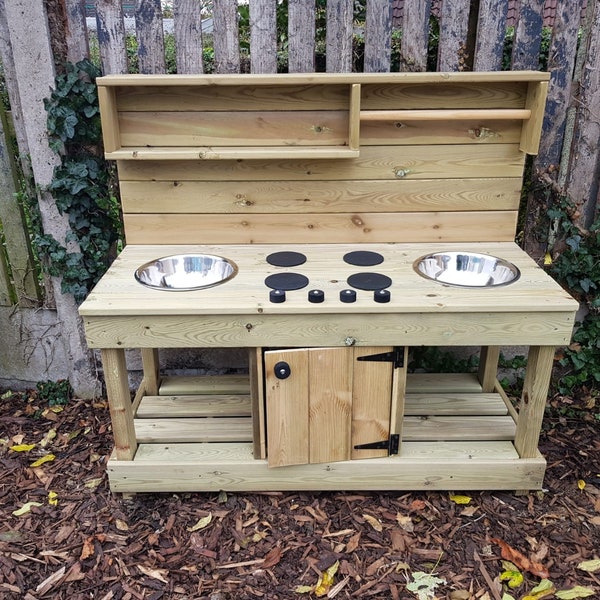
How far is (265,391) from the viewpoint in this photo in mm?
2393

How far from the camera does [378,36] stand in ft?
8.95

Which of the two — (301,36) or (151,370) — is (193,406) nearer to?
(151,370)

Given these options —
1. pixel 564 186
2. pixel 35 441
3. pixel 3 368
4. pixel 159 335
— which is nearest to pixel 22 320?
pixel 3 368

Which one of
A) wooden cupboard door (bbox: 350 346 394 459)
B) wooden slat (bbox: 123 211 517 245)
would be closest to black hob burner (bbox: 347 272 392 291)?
wooden cupboard door (bbox: 350 346 394 459)

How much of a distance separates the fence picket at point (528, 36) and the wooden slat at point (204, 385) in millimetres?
2069

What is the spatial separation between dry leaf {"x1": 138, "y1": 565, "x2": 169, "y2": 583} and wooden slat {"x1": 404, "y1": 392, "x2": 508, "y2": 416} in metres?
1.30

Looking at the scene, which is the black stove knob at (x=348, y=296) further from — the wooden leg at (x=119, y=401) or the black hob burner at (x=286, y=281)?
the wooden leg at (x=119, y=401)

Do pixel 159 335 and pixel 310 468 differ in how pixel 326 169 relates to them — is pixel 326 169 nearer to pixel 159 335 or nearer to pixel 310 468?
pixel 159 335

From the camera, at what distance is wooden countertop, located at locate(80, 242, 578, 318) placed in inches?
87.7

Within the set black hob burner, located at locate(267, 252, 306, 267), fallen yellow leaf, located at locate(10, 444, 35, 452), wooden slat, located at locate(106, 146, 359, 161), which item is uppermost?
wooden slat, located at locate(106, 146, 359, 161)

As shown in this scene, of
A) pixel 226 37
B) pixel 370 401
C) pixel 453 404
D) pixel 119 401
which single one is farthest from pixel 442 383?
pixel 226 37

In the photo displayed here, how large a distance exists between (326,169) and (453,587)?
→ 6.10 ft

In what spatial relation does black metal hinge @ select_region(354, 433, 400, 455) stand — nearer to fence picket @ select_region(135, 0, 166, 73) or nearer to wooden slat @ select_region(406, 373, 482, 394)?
wooden slat @ select_region(406, 373, 482, 394)

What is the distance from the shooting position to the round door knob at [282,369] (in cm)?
229
